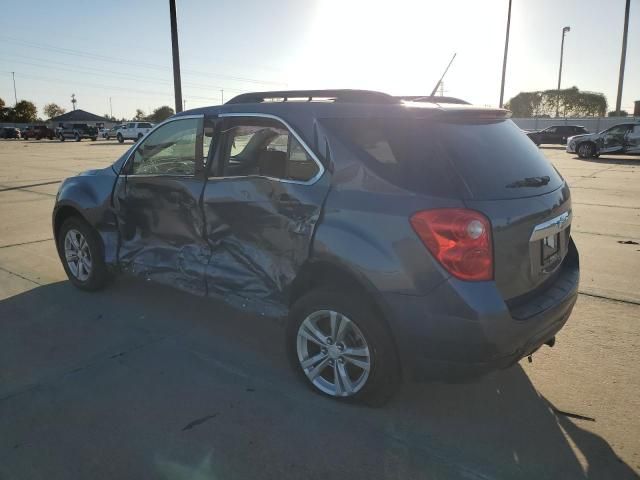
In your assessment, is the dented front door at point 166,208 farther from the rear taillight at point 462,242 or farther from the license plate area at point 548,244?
the license plate area at point 548,244

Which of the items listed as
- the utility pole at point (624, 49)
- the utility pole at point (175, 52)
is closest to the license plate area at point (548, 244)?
the utility pole at point (175, 52)

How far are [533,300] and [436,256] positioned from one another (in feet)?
2.29

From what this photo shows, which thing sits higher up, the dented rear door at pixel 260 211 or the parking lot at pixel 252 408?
the dented rear door at pixel 260 211

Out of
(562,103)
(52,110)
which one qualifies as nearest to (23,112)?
(52,110)

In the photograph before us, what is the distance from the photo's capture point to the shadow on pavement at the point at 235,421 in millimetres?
2480

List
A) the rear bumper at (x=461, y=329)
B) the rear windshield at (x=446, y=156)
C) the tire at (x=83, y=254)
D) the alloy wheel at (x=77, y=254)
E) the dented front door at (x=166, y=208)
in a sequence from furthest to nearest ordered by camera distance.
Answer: the alloy wheel at (x=77, y=254)
the tire at (x=83, y=254)
the dented front door at (x=166, y=208)
the rear windshield at (x=446, y=156)
the rear bumper at (x=461, y=329)

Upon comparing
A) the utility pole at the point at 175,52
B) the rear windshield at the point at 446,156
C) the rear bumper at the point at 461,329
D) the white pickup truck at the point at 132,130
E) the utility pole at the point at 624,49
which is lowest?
the rear bumper at the point at 461,329

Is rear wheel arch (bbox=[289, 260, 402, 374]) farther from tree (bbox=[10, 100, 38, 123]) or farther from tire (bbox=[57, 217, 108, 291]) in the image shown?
tree (bbox=[10, 100, 38, 123])

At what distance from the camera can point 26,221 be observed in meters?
8.15

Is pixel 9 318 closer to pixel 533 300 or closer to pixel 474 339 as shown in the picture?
pixel 474 339

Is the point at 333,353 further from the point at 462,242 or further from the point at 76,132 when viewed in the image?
the point at 76,132

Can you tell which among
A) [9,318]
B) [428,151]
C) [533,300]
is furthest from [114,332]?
[533,300]

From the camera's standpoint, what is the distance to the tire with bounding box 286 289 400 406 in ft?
9.04

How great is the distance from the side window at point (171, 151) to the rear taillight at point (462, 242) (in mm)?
1966
